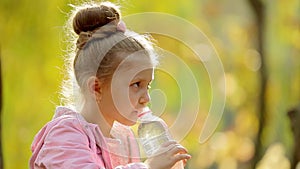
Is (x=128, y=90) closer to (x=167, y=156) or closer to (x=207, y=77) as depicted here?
(x=167, y=156)

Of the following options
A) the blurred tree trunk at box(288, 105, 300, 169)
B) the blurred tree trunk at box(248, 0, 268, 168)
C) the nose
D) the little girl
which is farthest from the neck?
the blurred tree trunk at box(248, 0, 268, 168)

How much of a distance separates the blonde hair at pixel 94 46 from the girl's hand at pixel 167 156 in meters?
0.22

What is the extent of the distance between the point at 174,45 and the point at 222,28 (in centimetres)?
306

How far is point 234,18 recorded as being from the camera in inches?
443

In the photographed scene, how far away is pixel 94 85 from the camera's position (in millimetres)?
2420

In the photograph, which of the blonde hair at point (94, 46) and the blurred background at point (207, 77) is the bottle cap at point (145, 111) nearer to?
the blonde hair at point (94, 46)

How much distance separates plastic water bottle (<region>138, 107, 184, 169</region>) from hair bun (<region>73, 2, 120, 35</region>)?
25 cm

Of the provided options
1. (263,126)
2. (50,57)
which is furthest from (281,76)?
(263,126)

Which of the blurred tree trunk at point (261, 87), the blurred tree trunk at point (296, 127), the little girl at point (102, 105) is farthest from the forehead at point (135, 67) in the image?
the blurred tree trunk at point (261, 87)

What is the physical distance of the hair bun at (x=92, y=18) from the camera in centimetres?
251

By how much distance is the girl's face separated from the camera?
7.86 ft

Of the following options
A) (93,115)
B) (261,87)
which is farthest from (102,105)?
(261,87)

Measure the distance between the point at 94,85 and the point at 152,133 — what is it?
190 mm

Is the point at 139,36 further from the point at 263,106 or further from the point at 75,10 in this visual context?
the point at 263,106
